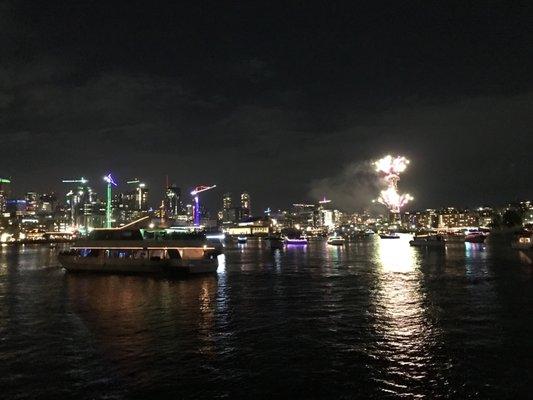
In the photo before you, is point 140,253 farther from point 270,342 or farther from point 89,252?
point 270,342

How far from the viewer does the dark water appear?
54.7 feet

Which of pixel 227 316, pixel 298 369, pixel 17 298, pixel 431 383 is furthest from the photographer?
pixel 17 298

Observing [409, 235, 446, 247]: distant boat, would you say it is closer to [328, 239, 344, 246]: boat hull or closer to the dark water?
[328, 239, 344, 246]: boat hull

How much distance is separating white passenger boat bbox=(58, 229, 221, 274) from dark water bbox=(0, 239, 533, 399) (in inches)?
488

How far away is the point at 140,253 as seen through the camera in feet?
192

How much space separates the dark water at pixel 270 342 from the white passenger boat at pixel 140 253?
488 inches

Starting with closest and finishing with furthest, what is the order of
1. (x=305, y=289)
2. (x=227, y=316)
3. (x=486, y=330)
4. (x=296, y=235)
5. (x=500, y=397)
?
1. (x=500, y=397)
2. (x=486, y=330)
3. (x=227, y=316)
4. (x=305, y=289)
5. (x=296, y=235)

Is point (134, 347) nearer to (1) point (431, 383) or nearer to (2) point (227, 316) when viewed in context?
(2) point (227, 316)

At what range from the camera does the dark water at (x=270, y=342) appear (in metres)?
16.7

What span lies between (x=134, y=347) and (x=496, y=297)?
2705 cm

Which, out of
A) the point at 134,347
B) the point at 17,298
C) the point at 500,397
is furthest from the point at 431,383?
the point at 17,298

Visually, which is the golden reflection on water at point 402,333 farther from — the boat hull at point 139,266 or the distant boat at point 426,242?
the distant boat at point 426,242

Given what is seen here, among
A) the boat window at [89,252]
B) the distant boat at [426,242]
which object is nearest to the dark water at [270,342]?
the boat window at [89,252]

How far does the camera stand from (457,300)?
115 ft
